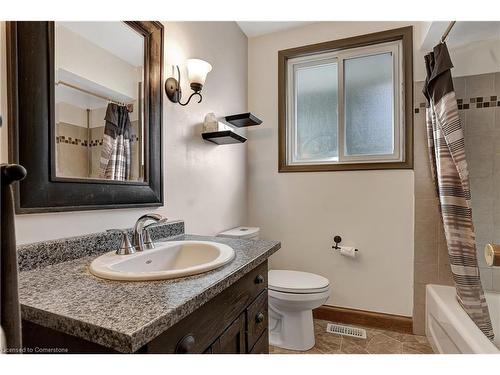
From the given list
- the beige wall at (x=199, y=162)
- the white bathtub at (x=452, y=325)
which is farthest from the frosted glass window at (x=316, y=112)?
the white bathtub at (x=452, y=325)

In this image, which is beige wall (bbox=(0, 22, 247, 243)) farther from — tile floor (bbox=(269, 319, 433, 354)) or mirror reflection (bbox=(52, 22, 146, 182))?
tile floor (bbox=(269, 319, 433, 354))

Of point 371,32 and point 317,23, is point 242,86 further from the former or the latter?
point 371,32

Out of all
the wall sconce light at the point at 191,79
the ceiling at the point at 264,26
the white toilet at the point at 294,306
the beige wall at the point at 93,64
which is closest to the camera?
the beige wall at the point at 93,64

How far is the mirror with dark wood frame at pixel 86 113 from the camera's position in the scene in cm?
84

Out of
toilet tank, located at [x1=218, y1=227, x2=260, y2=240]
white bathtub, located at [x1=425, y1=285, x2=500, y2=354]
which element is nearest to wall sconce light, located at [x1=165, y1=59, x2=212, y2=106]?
toilet tank, located at [x1=218, y1=227, x2=260, y2=240]

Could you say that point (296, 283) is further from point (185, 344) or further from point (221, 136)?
point (185, 344)

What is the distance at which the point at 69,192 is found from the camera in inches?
37.6

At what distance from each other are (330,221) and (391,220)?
1.42 feet

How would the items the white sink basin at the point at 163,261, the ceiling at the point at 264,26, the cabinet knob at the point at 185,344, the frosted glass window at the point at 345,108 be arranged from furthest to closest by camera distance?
1. the ceiling at the point at 264,26
2. the frosted glass window at the point at 345,108
3. the white sink basin at the point at 163,261
4. the cabinet knob at the point at 185,344

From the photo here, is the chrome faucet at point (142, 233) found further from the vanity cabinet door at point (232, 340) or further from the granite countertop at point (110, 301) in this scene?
the vanity cabinet door at point (232, 340)

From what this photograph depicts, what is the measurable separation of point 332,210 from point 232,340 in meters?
1.45

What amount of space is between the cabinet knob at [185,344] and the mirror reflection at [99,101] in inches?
27.5

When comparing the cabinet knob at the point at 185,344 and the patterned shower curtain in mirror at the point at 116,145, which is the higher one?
the patterned shower curtain in mirror at the point at 116,145
